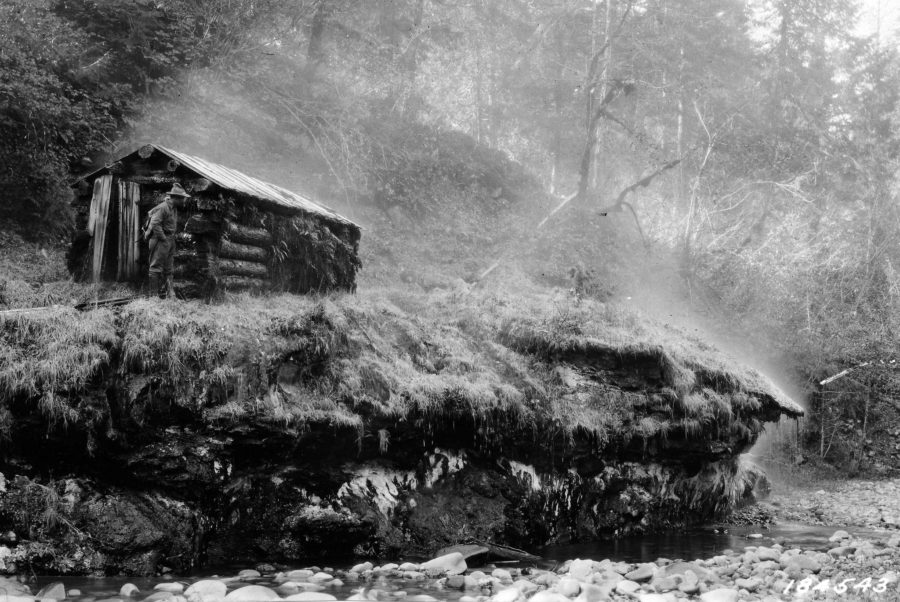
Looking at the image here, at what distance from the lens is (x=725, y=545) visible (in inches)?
363

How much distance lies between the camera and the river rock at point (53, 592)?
490 cm

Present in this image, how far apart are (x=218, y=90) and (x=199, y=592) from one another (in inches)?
568

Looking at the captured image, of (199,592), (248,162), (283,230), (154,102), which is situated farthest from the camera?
(248,162)

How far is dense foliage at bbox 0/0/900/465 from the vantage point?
14.2 metres

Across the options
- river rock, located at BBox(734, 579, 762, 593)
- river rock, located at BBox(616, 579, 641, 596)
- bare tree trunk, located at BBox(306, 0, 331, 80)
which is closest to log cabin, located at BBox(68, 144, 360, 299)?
river rock, located at BBox(616, 579, 641, 596)

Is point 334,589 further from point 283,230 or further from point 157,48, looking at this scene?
point 157,48

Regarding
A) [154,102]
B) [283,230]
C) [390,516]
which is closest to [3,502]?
[390,516]

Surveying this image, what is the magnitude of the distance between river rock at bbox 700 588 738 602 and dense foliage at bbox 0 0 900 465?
11126 millimetres

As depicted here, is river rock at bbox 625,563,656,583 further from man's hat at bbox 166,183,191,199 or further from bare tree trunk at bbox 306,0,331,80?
bare tree trunk at bbox 306,0,331,80

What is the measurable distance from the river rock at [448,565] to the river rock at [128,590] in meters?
2.61

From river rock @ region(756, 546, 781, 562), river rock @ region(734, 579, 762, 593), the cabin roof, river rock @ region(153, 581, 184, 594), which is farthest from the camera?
the cabin roof

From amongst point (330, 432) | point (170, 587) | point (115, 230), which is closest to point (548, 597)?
point (170, 587)

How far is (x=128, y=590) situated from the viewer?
5.21m

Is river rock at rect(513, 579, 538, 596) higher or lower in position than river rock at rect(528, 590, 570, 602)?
lower
